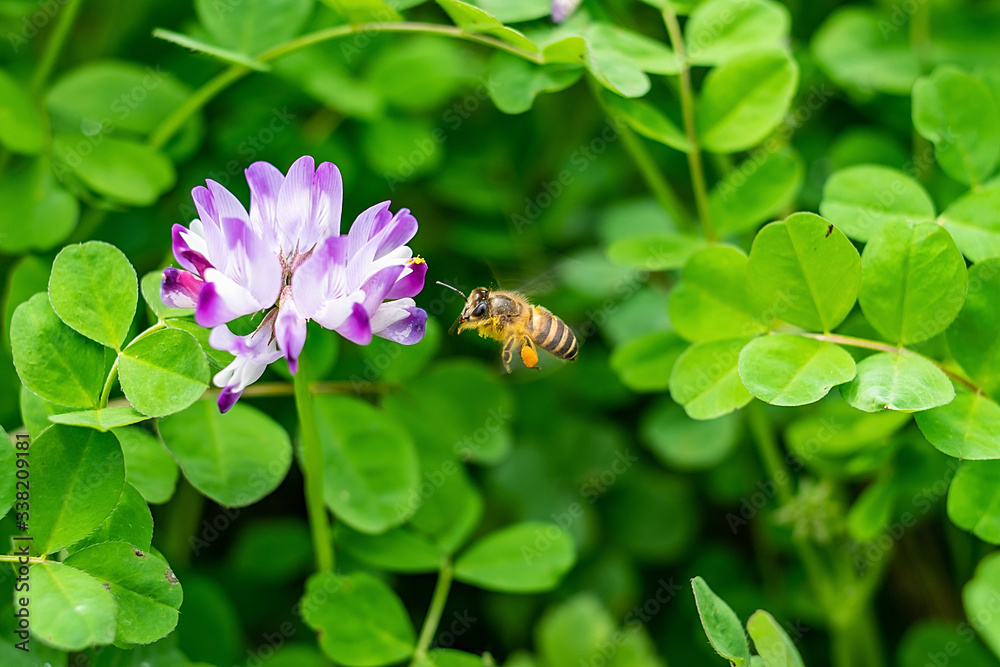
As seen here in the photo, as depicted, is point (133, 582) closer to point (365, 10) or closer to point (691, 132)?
point (365, 10)

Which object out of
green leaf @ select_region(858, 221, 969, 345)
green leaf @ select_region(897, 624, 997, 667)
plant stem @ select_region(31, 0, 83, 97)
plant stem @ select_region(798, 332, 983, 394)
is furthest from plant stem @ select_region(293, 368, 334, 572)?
green leaf @ select_region(897, 624, 997, 667)

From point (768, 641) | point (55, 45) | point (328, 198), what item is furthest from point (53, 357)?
point (768, 641)

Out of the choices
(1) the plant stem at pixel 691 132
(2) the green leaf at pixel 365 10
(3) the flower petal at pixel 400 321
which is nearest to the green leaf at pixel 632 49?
(1) the plant stem at pixel 691 132

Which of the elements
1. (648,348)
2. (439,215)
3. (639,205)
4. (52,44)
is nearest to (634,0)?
(639,205)

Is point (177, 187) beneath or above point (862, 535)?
above

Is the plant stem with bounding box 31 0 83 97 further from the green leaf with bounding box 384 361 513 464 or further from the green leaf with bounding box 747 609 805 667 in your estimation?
the green leaf with bounding box 747 609 805 667

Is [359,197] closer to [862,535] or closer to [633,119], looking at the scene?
[633,119]
